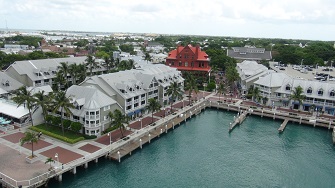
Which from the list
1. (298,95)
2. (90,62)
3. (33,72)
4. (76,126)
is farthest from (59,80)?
(298,95)

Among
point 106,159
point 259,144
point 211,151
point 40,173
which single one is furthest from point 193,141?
point 40,173

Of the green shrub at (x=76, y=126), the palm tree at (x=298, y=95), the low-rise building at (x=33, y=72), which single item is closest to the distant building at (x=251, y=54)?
the palm tree at (x=298, y=95)

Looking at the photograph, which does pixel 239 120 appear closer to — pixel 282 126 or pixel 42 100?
pixel 282 126

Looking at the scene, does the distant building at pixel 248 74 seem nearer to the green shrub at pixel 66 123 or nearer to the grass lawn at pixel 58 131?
the grass lawn at pixel 58 131

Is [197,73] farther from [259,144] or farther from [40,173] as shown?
[40,173]

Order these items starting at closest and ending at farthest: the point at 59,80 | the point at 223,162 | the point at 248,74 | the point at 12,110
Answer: the point at 223,162 → the point at 12,110 → the point at 59,80 → the point at 248,74
